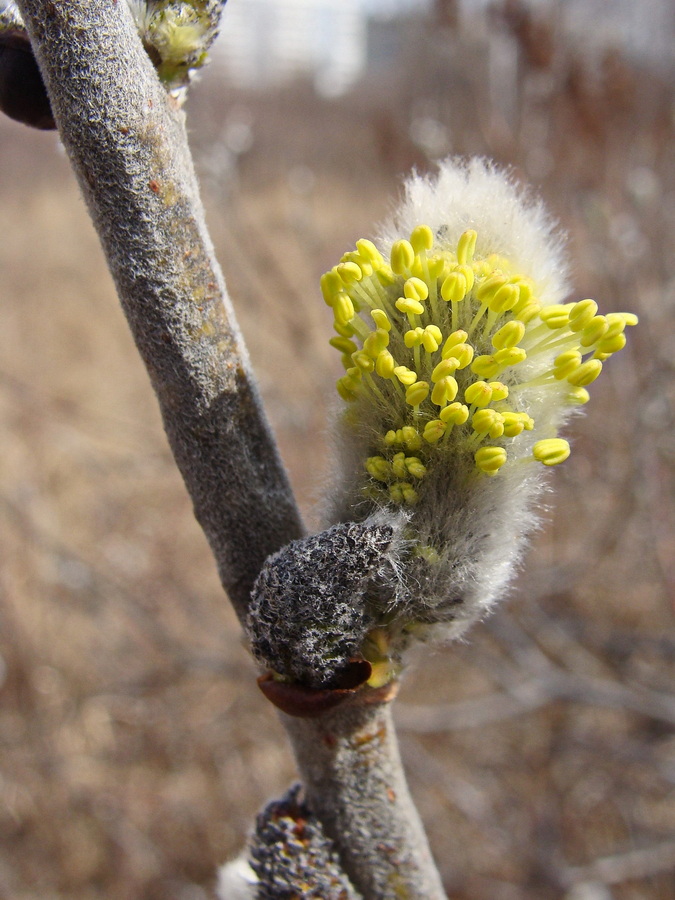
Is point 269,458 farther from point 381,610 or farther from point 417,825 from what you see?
Result: point 417,825

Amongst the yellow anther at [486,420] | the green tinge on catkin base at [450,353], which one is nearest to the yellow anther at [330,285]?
the green tinge on catkin base at [450,353]

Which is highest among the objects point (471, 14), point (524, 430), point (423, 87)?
point (423, 87)

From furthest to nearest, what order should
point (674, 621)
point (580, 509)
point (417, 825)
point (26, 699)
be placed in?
point (580, 509)
point (26, 699)
point (674, 621)
point (417, 825)

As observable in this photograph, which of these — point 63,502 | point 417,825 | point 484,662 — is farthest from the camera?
point 63,502

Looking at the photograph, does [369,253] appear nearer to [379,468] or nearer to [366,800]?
[379,468]

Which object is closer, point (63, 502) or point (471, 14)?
point (471, 14)

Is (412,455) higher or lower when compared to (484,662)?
higher

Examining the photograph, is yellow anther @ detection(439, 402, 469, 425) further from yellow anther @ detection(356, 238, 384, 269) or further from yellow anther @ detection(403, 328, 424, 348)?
yellow anther @ detection(356, 238, 384, 269)

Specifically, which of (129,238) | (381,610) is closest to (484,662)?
(381,610)
